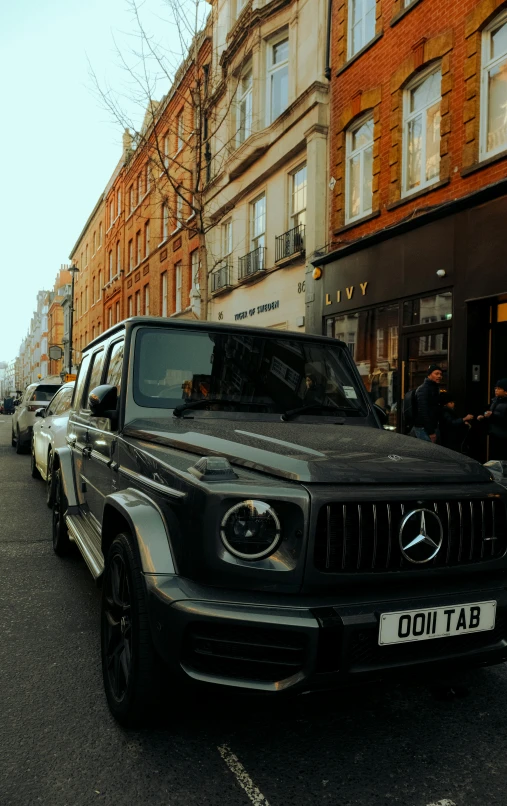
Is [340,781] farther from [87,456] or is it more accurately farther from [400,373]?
[400,373]

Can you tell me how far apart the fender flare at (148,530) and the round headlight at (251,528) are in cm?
27

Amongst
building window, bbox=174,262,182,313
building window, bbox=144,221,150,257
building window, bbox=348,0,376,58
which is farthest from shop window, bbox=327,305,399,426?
building window, bbox=144,221,150,257

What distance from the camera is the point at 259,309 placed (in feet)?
56.9

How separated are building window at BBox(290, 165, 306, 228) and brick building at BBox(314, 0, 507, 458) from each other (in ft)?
4.53

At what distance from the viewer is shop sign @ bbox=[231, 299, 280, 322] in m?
16.4

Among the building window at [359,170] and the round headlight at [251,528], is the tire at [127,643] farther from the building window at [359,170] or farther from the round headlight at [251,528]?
the building window at [359,170]

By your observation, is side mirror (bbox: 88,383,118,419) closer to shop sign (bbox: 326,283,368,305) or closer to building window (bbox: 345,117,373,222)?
shop sign (bbox: 326,283,368,305)

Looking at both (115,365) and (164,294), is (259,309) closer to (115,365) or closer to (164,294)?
(164,294)

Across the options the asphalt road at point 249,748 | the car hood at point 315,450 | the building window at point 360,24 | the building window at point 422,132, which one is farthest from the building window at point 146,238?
the asphalt road at point 249,748

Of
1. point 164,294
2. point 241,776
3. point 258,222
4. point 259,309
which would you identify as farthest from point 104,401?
point 164,294

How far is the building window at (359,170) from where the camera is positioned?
12.9 m

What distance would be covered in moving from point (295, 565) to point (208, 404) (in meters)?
1.45

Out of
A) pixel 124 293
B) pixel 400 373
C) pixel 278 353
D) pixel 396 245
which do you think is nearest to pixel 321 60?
pixel 396 245

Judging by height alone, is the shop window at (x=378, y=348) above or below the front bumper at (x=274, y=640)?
above
